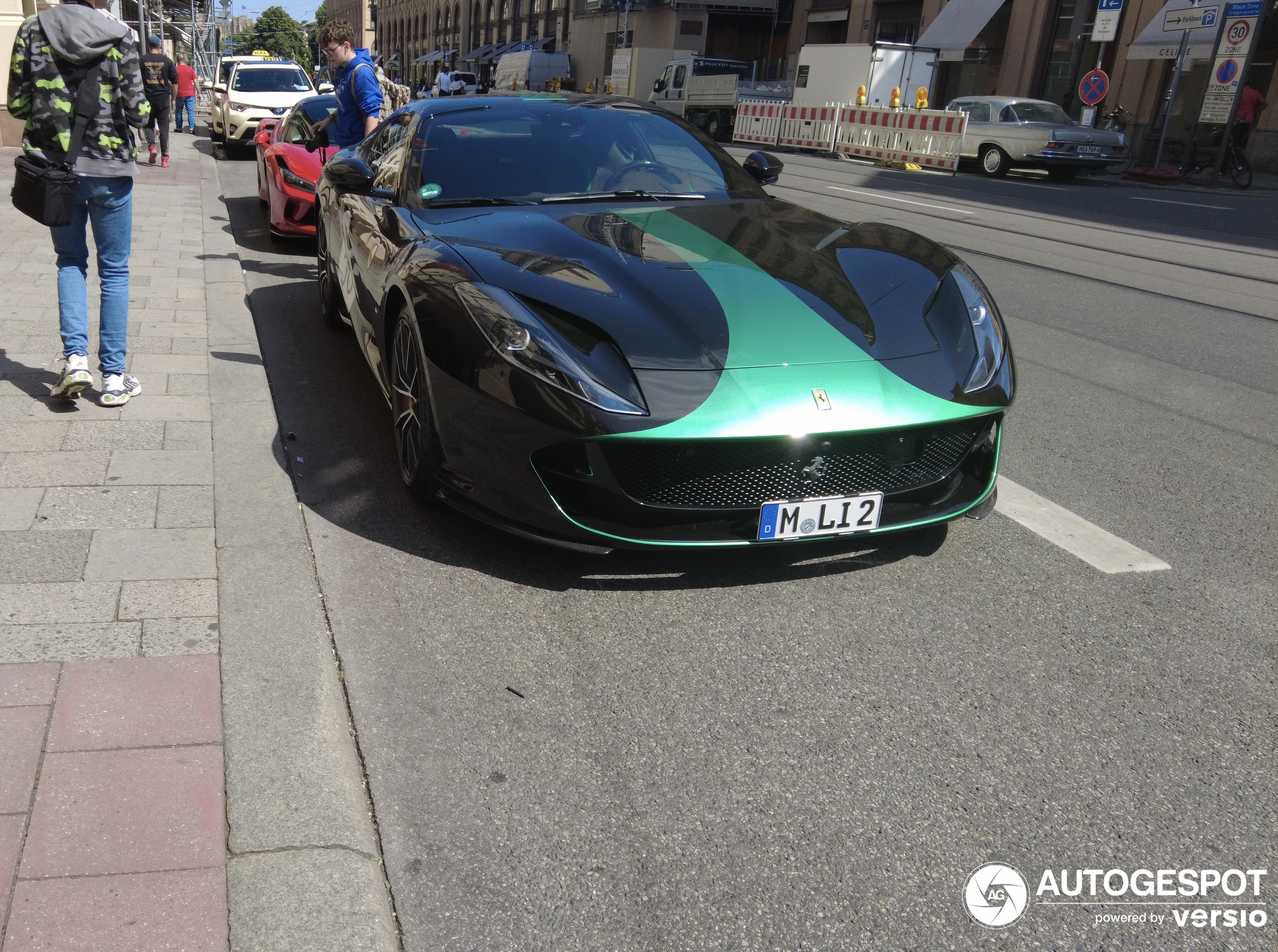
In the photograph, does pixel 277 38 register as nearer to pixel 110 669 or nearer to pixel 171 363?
pixel 171 363

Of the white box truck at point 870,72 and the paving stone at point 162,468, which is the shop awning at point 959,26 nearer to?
the white box truck at point 870,72

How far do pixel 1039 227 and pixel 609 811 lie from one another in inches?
448

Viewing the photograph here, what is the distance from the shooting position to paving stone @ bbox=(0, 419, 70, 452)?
3996 millimetres

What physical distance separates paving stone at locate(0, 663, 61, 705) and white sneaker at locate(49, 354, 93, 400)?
2149 mm

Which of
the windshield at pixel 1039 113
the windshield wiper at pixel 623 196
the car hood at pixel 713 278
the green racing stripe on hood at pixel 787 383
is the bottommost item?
the green racing stripe on hood at pixel 787 383

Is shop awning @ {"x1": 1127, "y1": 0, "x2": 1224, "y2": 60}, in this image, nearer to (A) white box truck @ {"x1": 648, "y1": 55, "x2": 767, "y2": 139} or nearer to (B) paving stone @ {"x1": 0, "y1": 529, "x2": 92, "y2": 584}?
(A) white box truck @ {"x1": 648, "y1": 55, "x2": 767, "y2": 139}

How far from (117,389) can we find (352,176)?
1317mm

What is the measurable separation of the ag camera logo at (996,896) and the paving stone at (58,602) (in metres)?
2.18

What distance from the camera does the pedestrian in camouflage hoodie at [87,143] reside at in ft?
13.5

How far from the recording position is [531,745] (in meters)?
2.48

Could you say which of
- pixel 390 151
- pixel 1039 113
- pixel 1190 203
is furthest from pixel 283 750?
pixel 1039 113

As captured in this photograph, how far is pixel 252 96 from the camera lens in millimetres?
18375

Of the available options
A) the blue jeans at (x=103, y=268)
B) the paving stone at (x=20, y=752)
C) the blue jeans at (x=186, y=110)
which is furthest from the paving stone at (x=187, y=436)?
the blue jeans at (x=186, y=110)

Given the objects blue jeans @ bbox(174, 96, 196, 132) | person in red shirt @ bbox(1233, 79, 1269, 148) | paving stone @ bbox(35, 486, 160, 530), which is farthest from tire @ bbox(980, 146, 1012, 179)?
paving stone @ bbox(35, 486, 160, 530)
